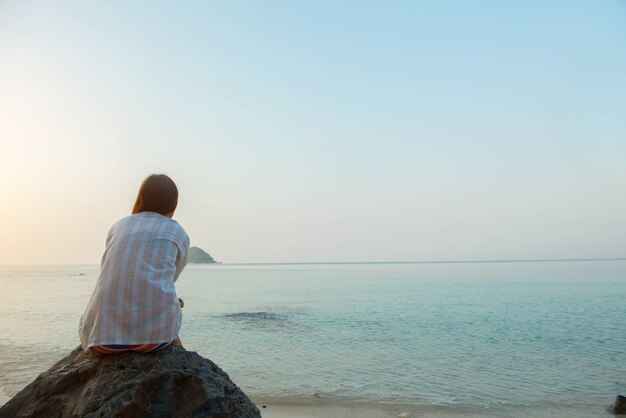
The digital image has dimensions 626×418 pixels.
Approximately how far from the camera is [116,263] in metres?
3.41

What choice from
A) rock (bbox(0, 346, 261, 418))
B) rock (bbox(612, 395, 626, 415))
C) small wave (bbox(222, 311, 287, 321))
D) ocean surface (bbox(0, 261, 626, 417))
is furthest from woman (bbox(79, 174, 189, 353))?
small wave (bbox(222, 311, 287, 321))

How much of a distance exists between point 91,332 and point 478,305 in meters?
25.8

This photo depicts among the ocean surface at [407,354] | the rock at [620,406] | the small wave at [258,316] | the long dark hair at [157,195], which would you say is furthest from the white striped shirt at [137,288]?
the small wave at [258,316]

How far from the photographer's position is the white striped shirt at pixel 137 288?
3348 millimetres

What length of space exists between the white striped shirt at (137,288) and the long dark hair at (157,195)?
103 mm

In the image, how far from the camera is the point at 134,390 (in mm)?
3355

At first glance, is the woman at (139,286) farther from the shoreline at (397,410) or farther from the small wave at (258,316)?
the small wave at (258,316)

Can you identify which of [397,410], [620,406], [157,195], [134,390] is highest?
[157,195]

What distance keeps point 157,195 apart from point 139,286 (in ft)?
2.43

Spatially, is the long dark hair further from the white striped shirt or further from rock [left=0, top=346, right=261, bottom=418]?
rock [left=0, top=346, right=261, bottom=418]

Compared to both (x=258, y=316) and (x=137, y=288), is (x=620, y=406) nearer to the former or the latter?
(x=137, y=288)

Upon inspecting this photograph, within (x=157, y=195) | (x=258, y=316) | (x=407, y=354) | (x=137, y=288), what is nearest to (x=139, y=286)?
(x=137, y=288)

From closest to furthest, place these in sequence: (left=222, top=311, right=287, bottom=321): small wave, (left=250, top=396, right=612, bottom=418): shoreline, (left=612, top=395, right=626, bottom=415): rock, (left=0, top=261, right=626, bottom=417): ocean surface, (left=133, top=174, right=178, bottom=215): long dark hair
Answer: (left=133, top=174, right=178, bottom=215): long dark hair < (left=250, top=396, right=612, bottom=418): shoreline < (left=612, top=395, right=626, bottom=415): rock < (left=0, top=261, right=626, bottom=417): ocean surface < (left=222, top=311, right=287, bottom=321): small wave

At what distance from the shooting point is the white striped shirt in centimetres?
335
